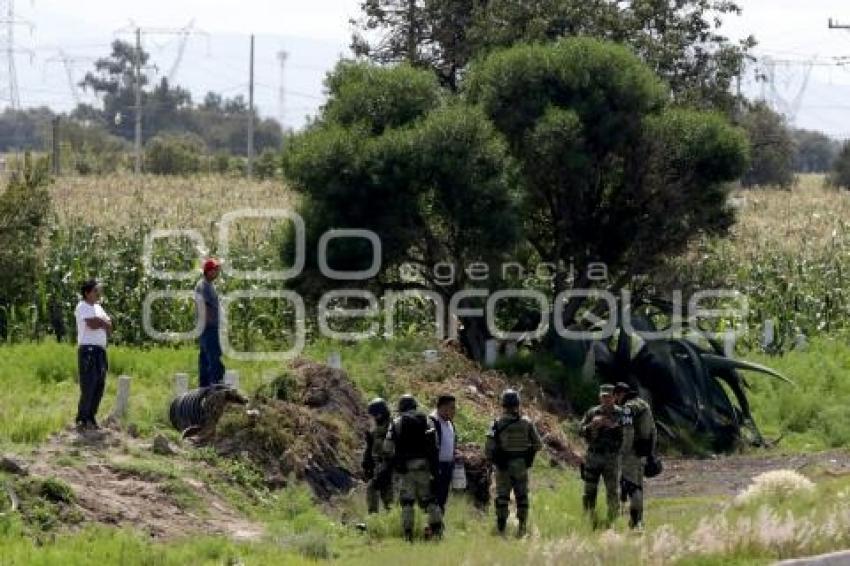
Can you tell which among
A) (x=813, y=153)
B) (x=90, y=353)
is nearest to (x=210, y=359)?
(x=90, y=353)

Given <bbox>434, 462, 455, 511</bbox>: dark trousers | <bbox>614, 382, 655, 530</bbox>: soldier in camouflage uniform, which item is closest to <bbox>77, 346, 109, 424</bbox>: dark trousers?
<bbox>434, 462, 455, 511</bbox>: dark trousers

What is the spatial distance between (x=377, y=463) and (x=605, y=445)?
2247 millimetres

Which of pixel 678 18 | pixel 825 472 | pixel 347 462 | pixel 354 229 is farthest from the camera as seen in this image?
pixel 678 18

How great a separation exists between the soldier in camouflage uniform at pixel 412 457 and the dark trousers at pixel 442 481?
0.18 meters

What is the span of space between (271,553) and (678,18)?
101 ft

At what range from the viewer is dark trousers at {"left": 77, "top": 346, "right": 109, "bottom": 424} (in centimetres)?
1766

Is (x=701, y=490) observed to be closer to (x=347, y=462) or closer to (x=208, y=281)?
(x=347, y=462)

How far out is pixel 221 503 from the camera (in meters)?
16.7

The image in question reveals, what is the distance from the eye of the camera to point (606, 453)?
16.8 meters

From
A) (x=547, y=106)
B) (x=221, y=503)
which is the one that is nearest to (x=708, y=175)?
(x=547, y=106)

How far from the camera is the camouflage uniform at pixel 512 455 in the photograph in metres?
16.4

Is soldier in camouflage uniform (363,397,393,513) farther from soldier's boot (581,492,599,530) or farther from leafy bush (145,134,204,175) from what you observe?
leafy bush (145,134,204,175)

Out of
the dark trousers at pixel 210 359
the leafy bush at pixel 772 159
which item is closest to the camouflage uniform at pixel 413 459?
the dark trousers at pixel 210 359

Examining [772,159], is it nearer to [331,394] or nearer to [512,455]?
[331,394]
